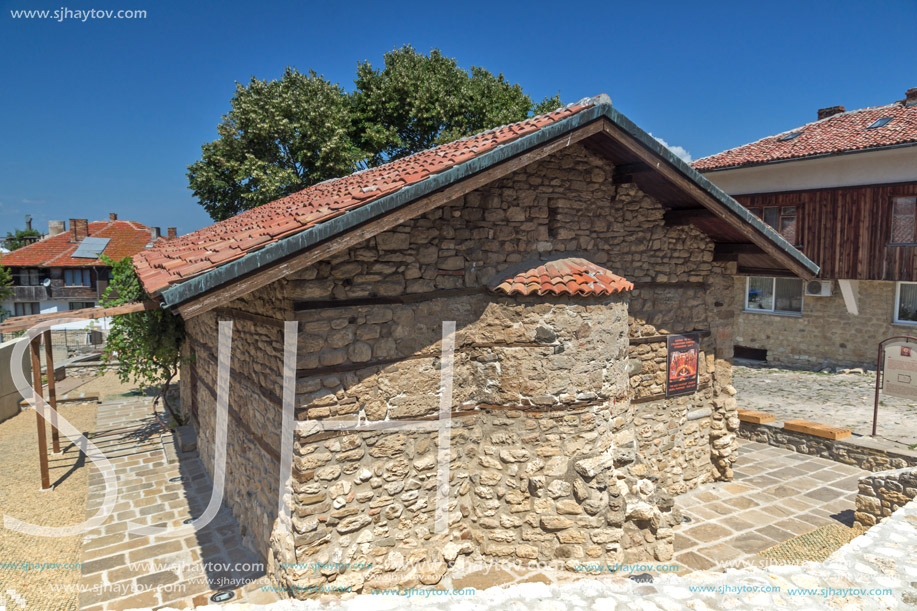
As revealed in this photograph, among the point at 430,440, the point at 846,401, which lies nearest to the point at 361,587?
the point at 430,440

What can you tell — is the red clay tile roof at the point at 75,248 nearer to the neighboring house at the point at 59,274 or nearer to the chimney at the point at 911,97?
the neighboring house at the point at 59,274

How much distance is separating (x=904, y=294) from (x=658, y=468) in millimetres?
11711

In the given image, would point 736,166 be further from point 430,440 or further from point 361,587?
point 361,587

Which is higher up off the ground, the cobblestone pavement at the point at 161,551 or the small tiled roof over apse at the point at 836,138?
the small tiled roof over apse at the point at 836,138

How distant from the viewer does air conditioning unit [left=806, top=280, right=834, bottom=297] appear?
15.0 m

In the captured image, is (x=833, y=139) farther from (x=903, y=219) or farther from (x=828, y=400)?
(x=828, y=400)

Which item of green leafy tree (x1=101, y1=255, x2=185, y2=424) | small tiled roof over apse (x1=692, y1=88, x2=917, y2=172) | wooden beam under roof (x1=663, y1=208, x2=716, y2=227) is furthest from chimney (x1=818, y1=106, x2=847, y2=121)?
green leafy tree (x1=101, y1=255, x2=185, y2=424)

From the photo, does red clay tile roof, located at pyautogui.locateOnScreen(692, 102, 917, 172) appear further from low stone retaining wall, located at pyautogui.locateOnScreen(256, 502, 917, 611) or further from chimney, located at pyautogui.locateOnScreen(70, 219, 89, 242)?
chimney, located at pyautogui.locateOnScreen(70, 219, 89, 242)

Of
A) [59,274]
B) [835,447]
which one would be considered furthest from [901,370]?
[59,274]

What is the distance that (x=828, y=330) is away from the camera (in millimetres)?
15328

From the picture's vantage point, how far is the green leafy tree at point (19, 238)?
153 feet

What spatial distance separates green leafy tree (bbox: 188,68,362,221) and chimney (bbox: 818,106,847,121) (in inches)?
639

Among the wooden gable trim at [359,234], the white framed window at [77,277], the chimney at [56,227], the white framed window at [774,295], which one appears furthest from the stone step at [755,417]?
the chimney at [56,227]

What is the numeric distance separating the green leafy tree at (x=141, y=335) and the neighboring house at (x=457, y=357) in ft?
16.4
